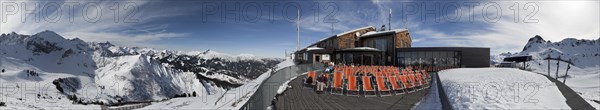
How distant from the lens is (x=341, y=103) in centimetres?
1051

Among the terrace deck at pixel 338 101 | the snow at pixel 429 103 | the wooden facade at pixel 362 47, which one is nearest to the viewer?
the terrace deck at pixel 338 101

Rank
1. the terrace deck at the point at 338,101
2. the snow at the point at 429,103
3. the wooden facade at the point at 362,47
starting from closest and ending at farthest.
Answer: the terrace deck at the point at 338,101 < the snow at the point at 429,103 < the wooden facade at the point at 362,47

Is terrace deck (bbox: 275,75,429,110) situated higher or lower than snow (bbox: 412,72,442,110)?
higher

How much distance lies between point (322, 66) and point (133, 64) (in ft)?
622

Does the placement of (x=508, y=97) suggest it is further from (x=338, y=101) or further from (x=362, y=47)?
(x=362, y=47)

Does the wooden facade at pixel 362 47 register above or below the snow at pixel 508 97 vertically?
above

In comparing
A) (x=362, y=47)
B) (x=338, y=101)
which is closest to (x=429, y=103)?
(x=338, y=101)

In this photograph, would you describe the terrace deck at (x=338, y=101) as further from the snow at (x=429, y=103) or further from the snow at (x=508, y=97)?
the snow at (x=508, y=97)

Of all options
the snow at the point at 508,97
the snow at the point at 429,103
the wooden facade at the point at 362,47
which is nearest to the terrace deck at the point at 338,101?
the snow at the point at 429,103

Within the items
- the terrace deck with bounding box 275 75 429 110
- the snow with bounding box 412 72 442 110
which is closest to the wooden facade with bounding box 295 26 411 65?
the terrace deck with bounding box 275 75 429 110

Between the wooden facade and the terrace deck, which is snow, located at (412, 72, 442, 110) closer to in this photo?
the terrace deck

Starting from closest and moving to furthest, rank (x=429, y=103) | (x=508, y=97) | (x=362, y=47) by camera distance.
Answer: (x=508, y=97) < (x=429, y=103) < (x=362, y=47)

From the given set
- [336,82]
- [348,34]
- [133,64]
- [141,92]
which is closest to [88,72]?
[133,64]

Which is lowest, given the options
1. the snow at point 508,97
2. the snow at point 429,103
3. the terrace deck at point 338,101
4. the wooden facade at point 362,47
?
the snow at point 429,103
